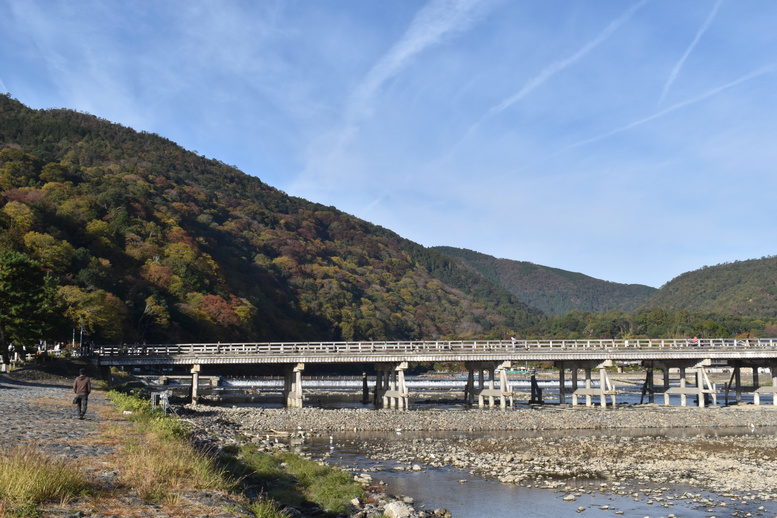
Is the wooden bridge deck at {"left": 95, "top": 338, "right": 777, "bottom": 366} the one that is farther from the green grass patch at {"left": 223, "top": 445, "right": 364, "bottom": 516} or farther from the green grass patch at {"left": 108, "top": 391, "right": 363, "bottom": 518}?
the green grass patch at {"left": 223, "top": 445, "right": 364, "bottom": 516}

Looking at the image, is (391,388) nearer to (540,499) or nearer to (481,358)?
(481,358)

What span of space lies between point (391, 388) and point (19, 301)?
2741 cm

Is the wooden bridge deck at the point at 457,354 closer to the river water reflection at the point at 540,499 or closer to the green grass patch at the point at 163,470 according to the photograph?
the river water reflection at the point at 540,499

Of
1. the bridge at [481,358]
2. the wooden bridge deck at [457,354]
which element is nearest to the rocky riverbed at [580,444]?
the bridge at [481,358]

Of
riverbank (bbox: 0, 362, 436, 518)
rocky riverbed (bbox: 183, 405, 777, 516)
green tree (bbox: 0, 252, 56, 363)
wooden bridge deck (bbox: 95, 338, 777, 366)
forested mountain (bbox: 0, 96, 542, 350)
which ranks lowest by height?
rocky riverbed (bbox: 183, 405, 777, 516)

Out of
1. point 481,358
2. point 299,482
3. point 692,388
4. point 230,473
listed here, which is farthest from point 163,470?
point 692,388

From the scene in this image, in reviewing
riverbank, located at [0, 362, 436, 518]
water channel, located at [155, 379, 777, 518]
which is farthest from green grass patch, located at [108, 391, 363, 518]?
water channel, located at [155, 379, 777, 518]

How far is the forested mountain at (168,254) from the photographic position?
71250 mm

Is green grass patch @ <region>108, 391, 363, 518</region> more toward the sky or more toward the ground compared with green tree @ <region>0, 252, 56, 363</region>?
more toward the ground

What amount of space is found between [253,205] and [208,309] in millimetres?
101865

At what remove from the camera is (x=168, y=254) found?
92.3 m

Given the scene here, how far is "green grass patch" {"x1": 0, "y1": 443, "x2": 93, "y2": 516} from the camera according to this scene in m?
7.41

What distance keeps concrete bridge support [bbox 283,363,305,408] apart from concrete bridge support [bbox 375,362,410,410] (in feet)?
21.2

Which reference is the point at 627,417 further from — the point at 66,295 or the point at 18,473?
the point at 66,295
